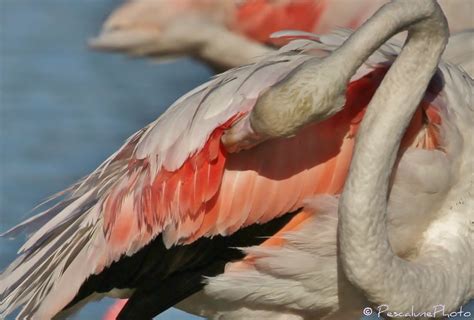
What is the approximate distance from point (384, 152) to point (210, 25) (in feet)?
9.09

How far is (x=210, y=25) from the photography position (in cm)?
667

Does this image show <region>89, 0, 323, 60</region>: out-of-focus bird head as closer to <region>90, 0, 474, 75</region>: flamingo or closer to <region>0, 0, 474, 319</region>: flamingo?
<region>90, 0, 474, 75</region>: flamingo

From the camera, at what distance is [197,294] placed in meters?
4.36

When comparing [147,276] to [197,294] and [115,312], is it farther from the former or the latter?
[115,312]

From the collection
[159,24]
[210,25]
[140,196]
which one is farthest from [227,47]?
[140,196]

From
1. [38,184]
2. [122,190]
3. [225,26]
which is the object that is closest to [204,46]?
[225,26]

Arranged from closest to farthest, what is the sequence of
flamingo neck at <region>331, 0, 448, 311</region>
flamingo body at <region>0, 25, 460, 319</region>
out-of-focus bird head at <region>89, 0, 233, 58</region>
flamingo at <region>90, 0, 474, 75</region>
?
flamingo neck at <region>331, 0, 448, 311</region>
flamingo body at <region>0, 25, 460, 319</region>
flamingo at <region>90, 0, 474, 75</region>
out-of-focus bird head at <region>89, 0, 233, 58</region>

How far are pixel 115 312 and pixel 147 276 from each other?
40.4 inches

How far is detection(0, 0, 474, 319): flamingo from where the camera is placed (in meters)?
4.05

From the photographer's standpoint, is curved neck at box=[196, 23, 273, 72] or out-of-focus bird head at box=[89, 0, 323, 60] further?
curved neck at box=[196, 23, 273, 72]

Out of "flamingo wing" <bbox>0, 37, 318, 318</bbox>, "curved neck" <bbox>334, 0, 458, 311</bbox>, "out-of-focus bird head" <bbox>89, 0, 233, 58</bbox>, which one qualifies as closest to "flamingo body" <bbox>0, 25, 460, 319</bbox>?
"flamingo wing" <bbox>0, 37, 318, 318</bbox>

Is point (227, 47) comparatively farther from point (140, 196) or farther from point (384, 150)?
point (384, 150)

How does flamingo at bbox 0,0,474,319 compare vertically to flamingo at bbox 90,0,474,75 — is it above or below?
below

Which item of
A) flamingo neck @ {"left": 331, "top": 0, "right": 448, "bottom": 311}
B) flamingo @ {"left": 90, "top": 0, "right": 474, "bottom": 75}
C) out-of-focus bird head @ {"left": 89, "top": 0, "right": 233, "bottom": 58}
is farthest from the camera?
out-of-focus bird head @ {"left": 89, "top": 0, "right": 233, "bottom": 58}
